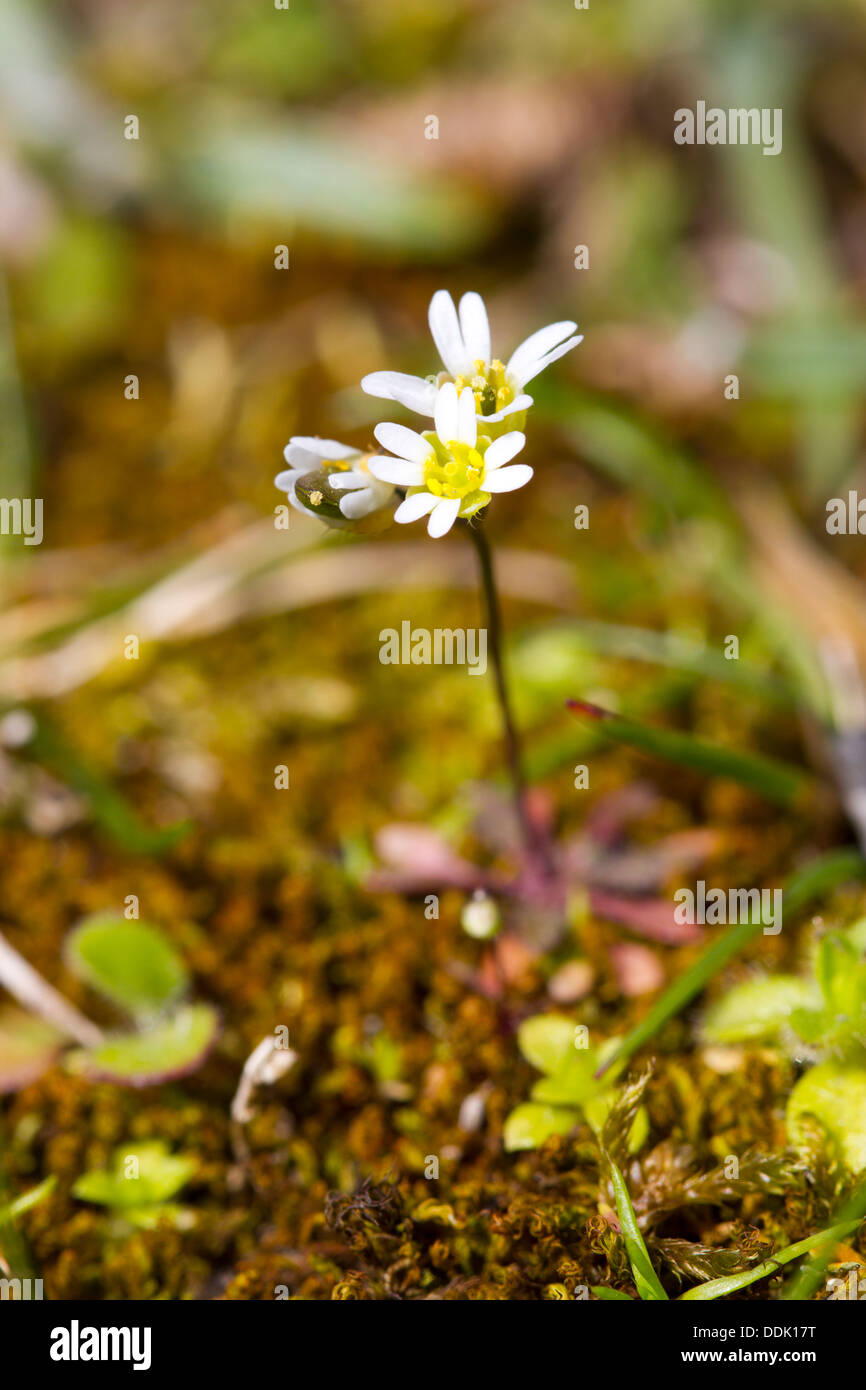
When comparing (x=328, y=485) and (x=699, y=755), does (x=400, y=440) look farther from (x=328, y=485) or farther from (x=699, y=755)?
(x=699, y=755)

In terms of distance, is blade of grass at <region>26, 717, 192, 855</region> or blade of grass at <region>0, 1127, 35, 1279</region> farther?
blade of grass at <region>26, 717, 192, 855</region>

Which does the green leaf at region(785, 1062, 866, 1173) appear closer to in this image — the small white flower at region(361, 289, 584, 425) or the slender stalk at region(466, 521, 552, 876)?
the slender stalk at region(466, 521, 552, 876)

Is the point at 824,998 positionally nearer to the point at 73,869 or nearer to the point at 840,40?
the point at 73,869
